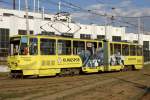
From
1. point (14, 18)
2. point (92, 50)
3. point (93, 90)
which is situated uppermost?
point (14, 18)

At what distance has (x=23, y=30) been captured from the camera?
185ft

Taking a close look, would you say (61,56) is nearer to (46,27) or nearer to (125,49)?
(125,49)

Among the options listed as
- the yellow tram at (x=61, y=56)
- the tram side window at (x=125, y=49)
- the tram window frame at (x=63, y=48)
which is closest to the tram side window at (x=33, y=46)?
the yellow tram at (x=61, y=56)

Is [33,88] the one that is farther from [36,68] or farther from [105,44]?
[105,44]

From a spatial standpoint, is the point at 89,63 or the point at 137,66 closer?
the point at 89,63

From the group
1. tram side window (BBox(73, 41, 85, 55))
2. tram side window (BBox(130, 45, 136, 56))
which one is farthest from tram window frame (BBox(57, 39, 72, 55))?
tram side window (BBox(130, 45, 136, 56))

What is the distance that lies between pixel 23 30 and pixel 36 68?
31.1 m

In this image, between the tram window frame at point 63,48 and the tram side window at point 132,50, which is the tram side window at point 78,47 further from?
the tram side window at point 132,50

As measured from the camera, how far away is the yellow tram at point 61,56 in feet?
84.6

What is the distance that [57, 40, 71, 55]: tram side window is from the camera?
28.0m

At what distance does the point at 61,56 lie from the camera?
28094mm

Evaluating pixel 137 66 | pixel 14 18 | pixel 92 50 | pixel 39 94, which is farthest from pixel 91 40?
pixel 14 18

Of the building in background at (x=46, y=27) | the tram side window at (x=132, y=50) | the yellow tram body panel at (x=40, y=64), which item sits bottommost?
the yellow tram body panel at (x=40, y=64)

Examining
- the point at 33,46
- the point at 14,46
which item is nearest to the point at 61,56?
the point at 33,46
